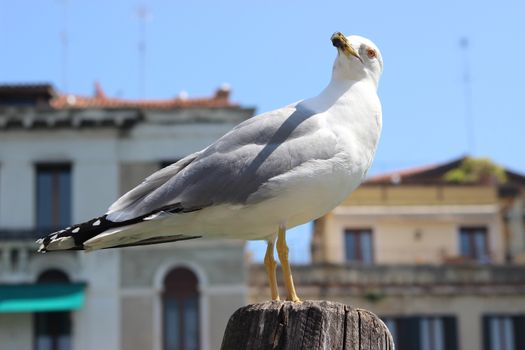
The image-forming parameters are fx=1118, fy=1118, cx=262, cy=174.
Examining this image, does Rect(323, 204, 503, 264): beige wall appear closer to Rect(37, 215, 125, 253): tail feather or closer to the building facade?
the building facade

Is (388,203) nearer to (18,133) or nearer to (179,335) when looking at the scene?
(179,335)

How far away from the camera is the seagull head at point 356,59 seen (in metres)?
5.76

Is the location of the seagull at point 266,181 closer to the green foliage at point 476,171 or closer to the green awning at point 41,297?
the green awning at point 41,297

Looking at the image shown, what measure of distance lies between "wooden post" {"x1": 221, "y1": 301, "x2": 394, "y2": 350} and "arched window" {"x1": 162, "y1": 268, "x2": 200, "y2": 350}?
22.6 m

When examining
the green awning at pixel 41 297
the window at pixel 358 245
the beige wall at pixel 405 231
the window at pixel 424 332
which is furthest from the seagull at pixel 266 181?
the window at pixel 358 245

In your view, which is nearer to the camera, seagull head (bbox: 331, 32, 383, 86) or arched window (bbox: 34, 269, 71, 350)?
seagull head (bbox: 331, 32, 383, 86)

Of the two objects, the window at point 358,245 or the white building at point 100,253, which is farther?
the window at point 358,245

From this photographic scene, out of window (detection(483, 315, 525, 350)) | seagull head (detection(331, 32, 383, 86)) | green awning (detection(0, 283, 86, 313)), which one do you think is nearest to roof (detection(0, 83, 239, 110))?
green awning (detection(0, 283, 86, 313))

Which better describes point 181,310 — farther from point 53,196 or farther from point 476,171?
point 476,171

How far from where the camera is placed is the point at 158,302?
26844 millimetres

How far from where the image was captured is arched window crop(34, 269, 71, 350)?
86.9 feet

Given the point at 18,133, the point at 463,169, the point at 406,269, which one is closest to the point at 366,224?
the point at 406,269

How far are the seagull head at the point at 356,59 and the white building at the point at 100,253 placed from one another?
21110mm

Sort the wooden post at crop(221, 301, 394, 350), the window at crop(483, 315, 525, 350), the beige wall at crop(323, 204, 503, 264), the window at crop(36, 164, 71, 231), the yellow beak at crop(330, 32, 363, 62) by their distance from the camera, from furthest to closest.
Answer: the beige wall at crop(323, 204, 503, 264)
the window at crop(483, 315, 525, 350)
the window at crop(36, 164, 71, 231)
the yellow beak at crop(330, 32, 363, 62)
the wooden post at crop(221, 301, 394, 350)
